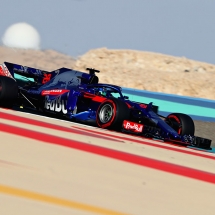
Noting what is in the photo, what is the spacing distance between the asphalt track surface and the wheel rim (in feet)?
13.0

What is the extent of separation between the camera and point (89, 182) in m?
3.79

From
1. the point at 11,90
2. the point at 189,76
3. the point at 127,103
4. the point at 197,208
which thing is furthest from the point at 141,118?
the point at 189,76

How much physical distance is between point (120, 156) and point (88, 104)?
4.93m

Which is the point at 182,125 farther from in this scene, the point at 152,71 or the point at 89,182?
the point at 152,71

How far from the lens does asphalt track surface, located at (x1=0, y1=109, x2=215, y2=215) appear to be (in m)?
3.06

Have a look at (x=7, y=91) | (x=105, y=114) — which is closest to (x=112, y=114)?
(x=105, y=114)

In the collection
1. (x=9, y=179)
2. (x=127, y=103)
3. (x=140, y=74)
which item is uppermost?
(x=140, y=74)

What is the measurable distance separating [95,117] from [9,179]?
22.9 ft

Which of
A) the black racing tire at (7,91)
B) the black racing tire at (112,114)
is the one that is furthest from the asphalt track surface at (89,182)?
the black racing tire at (7,91)

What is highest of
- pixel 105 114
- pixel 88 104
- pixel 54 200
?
pixel 88 104

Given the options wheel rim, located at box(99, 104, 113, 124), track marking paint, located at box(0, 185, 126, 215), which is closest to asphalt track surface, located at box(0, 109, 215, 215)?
track marking paint, located at box(0, 185, 126, 215)

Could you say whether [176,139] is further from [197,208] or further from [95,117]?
[197,208]

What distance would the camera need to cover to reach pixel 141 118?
407 inches

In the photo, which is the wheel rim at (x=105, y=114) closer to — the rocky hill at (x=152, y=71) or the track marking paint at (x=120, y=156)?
the track marking paint at (x=120, y=156)
